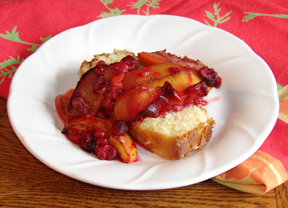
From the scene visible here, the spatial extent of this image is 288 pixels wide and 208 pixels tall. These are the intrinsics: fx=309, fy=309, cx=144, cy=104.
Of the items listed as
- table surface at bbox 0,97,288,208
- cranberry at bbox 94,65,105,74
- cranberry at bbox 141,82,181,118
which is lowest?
table surface at bbox 0,97,288,208

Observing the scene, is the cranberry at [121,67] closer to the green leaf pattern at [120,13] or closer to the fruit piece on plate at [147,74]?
the fruit piece on plate at [147,74]

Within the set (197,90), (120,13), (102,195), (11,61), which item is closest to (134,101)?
(197,90)

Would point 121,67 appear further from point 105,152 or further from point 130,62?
point 105,152

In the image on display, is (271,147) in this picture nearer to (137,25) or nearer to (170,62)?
(170,62)

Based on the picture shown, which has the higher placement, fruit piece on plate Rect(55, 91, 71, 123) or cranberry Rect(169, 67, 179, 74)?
cranberry Rect(169, 67, 179, 74)

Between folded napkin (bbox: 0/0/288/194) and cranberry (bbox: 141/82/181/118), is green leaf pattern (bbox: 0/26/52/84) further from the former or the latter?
cranberry (bbox: 141/82/181/118)

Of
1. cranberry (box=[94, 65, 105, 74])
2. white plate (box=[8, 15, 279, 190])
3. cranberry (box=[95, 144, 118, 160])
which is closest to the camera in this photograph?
white plate (box=[8, 15, 279, 190])

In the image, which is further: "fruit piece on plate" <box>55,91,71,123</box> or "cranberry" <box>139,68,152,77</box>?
"fruit piece on plate" <box>55,91,71,123</box>

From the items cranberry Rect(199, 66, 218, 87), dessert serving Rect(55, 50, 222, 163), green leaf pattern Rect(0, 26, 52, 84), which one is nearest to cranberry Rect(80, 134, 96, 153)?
dessert serving Rect(55, 50, 222, 163)

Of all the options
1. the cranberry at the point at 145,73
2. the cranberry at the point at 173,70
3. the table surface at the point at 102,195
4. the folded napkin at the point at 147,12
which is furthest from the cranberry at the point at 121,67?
the folded napkin at the point at 147,12
